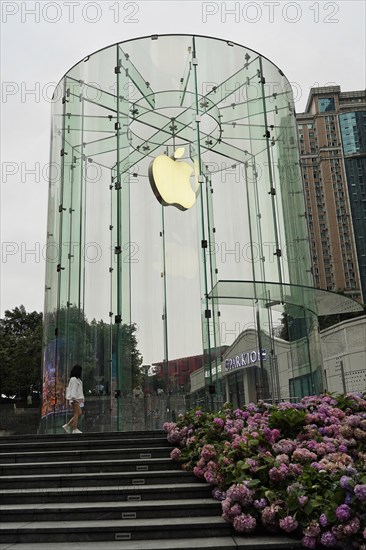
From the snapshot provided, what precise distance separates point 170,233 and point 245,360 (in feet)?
13.2

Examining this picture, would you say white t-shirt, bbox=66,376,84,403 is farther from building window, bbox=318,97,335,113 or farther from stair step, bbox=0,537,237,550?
building window, bbox=318,97,335,113

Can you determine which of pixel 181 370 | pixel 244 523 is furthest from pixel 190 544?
pixel 181 370

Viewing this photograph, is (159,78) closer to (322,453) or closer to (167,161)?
(167,161)

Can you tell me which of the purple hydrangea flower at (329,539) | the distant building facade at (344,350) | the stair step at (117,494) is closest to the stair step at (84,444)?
the stair step at (117,494)

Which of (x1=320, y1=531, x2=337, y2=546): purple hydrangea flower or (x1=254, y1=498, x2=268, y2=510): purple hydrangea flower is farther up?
(x1=254, y1=498, x2=268, y2=510): purple hydrangea flower

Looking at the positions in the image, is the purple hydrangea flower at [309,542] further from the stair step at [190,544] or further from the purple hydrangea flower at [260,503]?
the purple hydrangea flower at [260,503]

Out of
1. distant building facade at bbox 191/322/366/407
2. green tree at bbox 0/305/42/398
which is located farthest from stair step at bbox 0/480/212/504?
green tree at bbox 0/305/42/398

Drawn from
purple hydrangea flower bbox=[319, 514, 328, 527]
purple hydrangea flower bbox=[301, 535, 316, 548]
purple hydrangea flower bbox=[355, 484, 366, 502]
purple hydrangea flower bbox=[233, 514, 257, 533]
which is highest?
purple hydrangea flower bbox=[355, 484, 366, 502]

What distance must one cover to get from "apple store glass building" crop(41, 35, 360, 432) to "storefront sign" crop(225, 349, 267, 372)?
0.04 meters

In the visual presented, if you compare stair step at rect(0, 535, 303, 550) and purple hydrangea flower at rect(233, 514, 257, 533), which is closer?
stair step at rect(0, 535, 303, 550)

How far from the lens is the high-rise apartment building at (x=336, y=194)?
48625mm

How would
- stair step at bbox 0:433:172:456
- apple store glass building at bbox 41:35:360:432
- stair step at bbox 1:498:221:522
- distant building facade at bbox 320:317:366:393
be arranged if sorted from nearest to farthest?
stair step at bbox 1:498:221:522 < stair step at bbox 0:433:172:456 < apple store glass building at bbox 41:35:360:432 < distant building facade at bbox 320:317:366:393

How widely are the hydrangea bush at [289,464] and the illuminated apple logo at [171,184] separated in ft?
23.3

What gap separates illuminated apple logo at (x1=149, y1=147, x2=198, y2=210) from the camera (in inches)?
557
